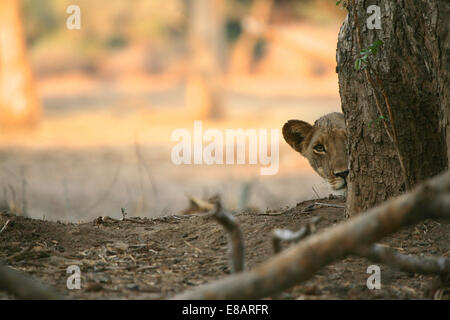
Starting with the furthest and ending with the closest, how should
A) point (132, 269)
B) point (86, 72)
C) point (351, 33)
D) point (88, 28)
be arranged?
point (86, 72) → point (88, 28) → point (351, 33) → point (132, 269)

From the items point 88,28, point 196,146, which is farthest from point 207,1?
point 88,28

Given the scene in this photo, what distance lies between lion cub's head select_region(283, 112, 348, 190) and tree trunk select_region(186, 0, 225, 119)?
1445cm

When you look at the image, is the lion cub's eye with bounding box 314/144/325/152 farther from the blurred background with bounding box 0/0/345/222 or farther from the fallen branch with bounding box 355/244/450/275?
the fallen branch with bounding box 355/244/450/275

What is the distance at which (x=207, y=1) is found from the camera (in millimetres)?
19953

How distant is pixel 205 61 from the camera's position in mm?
19828

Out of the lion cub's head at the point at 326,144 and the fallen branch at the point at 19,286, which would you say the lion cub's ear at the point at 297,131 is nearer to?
the lion cub's head at the point at 326,144

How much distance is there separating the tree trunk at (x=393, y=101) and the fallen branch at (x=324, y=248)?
49.9 inches

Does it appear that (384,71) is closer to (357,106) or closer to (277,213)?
(357,106)

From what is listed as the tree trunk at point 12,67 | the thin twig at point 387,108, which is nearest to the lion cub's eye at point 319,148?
the thin twig at point 387,108

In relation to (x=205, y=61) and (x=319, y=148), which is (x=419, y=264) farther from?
(x=205, y=61)

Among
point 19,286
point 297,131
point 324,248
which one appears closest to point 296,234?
point 324,248

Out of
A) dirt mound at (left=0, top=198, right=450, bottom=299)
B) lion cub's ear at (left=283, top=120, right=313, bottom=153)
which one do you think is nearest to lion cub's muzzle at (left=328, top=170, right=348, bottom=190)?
dirt mound at (left=0, top=198, right=450, bottom=299)
